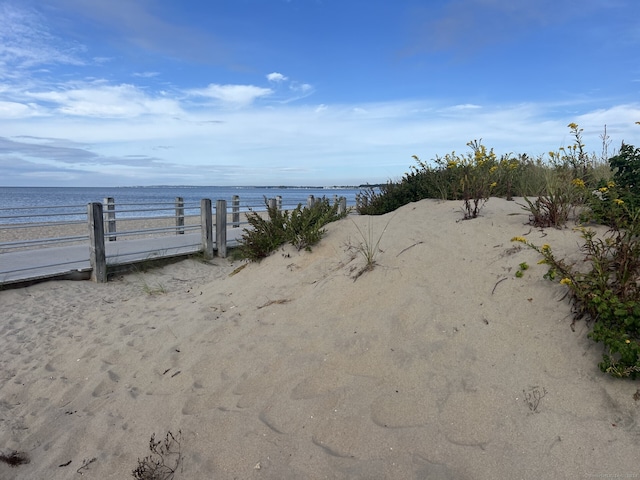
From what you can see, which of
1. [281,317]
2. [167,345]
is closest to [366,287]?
→ [281,317]

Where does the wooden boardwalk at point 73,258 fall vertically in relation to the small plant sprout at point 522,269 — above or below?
below

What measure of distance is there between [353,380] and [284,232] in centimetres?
378

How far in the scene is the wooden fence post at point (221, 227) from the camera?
34.0 ft

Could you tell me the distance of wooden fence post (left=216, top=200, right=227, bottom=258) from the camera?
408 inches

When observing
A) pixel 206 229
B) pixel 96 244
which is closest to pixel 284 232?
pixel 96 244

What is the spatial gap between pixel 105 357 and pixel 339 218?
4.49 m

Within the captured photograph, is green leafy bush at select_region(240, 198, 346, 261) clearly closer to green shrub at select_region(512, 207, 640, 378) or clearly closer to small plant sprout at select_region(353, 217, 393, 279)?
small plant sprout at select_region(353, 217, 393, 279)

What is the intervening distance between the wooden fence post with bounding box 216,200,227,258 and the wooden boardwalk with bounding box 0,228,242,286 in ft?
1.61

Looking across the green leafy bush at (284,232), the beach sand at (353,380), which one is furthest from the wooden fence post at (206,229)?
the beach sand at (353,380)

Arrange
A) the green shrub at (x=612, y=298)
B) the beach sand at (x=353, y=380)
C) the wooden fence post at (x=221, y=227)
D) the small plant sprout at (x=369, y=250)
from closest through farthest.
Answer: the beach sand at (x=353, y=380) < the green shrub at (x=612, y=298) < the small plant sprout at (x=369, y=250) < the wooden fence post at (x=221, y=227)

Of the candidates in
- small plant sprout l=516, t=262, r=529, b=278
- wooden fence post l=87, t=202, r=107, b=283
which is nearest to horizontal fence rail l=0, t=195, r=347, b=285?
wooden fence post l=87, t=202, r=107, b=283

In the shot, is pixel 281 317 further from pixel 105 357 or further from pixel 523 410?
pixel 523 410

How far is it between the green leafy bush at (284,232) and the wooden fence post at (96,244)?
98.8 inches

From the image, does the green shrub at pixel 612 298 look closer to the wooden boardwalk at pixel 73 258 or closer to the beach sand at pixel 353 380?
the beach sand at pixel 353 380
